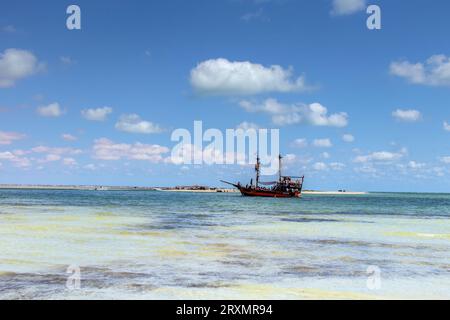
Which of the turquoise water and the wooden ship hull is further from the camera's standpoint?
the wooden ship hull

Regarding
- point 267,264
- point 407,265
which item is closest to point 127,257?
point 267,264

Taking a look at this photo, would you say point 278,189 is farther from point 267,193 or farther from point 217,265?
point 217,265

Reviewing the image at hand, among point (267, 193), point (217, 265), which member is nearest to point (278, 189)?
point (267, 193)

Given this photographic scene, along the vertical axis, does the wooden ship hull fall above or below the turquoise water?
below

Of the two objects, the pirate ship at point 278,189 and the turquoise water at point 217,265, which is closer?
the turquoise water at point 217,265

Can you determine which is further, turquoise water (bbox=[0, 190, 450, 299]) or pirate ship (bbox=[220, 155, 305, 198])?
pirate ship (bbox=[220, 155, 305, 198])

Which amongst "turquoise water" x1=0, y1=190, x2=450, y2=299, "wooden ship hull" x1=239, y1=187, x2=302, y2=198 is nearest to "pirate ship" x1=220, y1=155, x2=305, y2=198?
"wooden ship hull" x1=239, y1=187, x2=302, y2=198

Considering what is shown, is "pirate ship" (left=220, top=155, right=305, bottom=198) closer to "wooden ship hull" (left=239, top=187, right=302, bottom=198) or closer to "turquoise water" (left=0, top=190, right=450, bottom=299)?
"wooden ship hull" (left=239, top=187, right=302, bottom=198)

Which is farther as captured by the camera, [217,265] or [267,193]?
[267,193]

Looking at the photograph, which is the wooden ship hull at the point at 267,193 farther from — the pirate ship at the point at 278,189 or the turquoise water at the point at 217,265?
the turquoise water at the point at 217,265

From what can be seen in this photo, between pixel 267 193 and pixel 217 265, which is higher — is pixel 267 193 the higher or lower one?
the lower one

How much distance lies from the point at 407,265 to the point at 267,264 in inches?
180

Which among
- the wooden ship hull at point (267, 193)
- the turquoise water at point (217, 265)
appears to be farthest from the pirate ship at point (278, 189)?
the turquoise water at point (217, 265)

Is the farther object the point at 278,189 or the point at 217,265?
the point at 278,189
